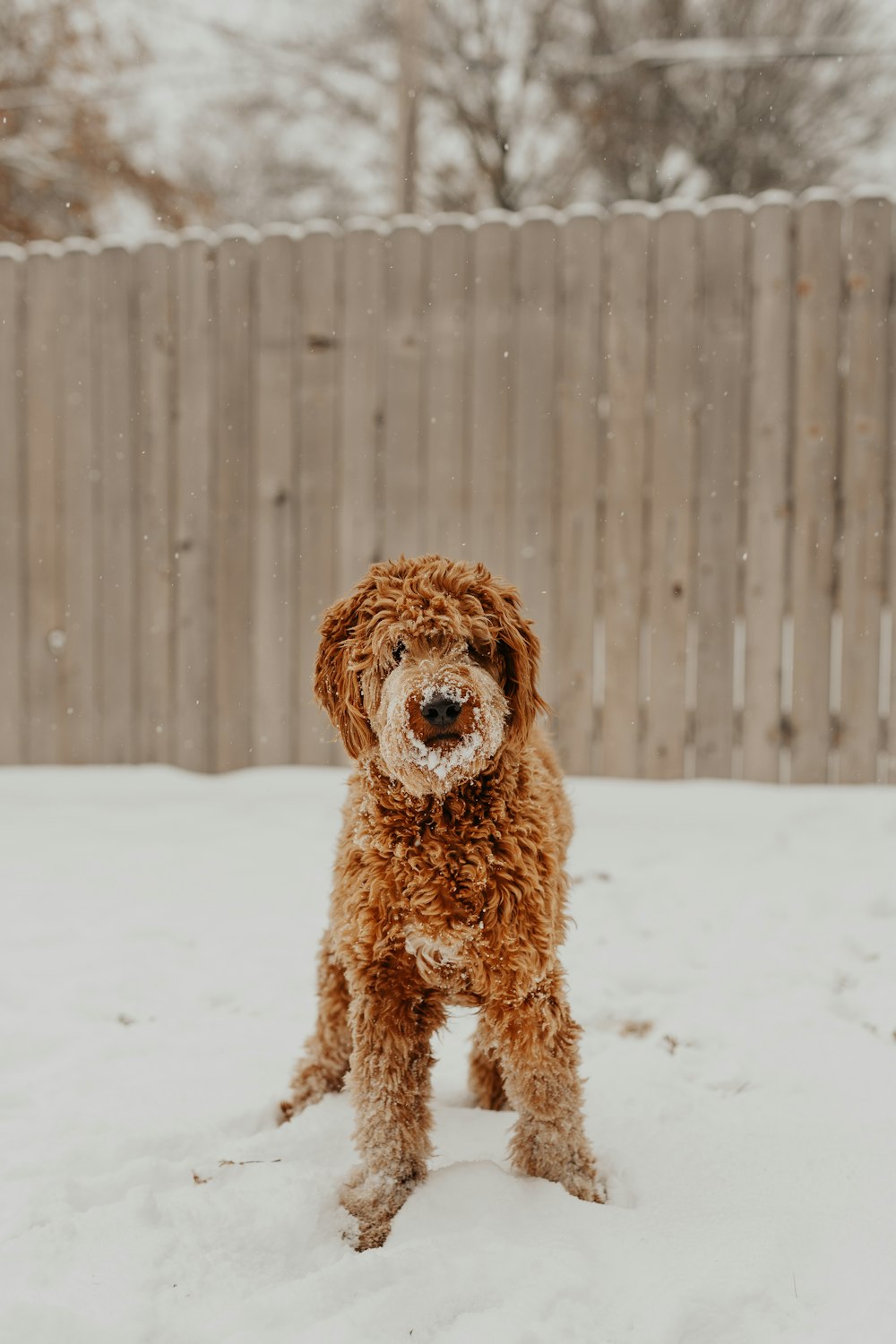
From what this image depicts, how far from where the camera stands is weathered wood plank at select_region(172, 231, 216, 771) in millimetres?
4840

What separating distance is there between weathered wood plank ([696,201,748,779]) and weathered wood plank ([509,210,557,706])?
2.39ft

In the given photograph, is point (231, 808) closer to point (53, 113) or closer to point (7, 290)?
point (7, 290)

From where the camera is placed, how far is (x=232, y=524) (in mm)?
4887

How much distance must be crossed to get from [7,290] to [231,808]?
10.3ft

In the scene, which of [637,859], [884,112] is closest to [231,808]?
[637,859]

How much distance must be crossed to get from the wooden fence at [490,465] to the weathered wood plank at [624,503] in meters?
0.01

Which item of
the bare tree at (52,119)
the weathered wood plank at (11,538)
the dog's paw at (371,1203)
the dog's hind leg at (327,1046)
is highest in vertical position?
the bare tree at (52,119)

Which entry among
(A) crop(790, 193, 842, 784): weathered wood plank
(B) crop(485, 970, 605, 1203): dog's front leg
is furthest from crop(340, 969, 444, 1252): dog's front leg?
(A) crop(790, 193, 842, 784): weathered wood plank

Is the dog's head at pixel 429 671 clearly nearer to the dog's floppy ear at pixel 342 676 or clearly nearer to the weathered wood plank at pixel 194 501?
the dog's floppy ear at pixel 342 676

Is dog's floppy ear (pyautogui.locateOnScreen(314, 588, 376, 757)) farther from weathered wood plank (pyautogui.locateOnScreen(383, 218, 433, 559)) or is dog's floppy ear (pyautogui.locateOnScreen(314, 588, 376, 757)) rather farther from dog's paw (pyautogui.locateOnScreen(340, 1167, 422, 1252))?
weathered wood plank (pyautogui.locateOnScreen(383, 218, 433, 559))

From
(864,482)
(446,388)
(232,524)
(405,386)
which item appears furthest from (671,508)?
(232,524)

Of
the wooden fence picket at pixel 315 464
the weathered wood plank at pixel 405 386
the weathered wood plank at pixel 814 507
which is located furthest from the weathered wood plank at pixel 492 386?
the weathered wood plank at pixel 814 507

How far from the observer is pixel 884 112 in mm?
9820

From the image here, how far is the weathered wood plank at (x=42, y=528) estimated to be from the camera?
505cm
